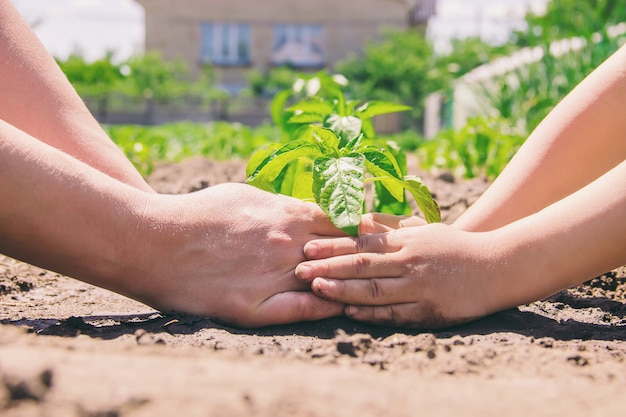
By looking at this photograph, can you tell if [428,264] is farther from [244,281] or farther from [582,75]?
[582,75]

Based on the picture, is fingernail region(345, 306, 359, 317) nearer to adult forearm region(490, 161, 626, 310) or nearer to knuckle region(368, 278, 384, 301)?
knuckle region(368, 278, 384, 301)

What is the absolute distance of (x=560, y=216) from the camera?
4.77 feet

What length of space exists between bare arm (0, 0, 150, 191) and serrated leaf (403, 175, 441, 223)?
27.4 inches

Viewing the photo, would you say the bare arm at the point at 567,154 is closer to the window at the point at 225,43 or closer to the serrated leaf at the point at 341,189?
the serrated leaf at the point at 341,189

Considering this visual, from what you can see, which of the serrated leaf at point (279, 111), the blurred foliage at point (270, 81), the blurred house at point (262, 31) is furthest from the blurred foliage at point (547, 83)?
the blurred house at point (262, 31)

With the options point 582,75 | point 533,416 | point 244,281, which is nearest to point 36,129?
point 244,281

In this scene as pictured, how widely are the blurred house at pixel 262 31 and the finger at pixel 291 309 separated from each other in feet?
77.1

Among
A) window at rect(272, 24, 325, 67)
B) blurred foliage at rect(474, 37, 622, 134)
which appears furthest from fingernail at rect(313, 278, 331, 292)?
window at rect(272, 24, 325, 67)

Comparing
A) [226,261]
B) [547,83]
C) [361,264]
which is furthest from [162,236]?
[547,83]

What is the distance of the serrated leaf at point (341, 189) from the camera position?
148cm

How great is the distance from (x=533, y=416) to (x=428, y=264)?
71 cm

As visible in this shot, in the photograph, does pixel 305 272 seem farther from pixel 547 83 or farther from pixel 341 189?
pixel 547 83

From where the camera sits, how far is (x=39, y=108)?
5.93ft

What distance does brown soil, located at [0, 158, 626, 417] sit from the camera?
0.77 metres
